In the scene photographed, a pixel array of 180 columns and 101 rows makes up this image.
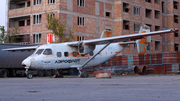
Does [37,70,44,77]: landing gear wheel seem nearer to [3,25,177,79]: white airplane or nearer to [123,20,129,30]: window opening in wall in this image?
[3,25,177,79]: white airplane

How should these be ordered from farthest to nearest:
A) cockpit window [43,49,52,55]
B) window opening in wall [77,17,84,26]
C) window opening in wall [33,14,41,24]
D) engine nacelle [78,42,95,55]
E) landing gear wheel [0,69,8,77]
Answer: window opening in wall [33,14,41,24], window opening in wall [77,17,84,26], landing gear wheel [0,69,8,77], engine nacelle [78,42,95,55], cockpit window [43,49,52,55]

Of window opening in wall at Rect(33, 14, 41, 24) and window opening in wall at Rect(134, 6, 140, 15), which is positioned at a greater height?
window opening in wall at Rect(134, 6, 140, 15)

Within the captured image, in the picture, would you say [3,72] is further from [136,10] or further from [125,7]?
[136,10]

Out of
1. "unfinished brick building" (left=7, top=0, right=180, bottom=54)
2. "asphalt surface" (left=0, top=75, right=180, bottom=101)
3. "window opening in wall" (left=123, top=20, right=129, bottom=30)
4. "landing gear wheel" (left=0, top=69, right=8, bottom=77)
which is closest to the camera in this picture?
"asphalt surface" (left=0, top=75, right=180, bottom=101)

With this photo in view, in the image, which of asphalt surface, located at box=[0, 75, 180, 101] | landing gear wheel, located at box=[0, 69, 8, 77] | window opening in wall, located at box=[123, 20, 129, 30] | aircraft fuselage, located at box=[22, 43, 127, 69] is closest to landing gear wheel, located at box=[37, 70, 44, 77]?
landing gear wheel, located at box=[0, 69, 8, 77]

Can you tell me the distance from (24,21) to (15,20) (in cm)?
180

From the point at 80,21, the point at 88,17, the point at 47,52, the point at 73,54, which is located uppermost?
the point at 88,17

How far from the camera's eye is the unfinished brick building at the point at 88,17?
4459 centimetres

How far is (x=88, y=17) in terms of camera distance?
4697cm

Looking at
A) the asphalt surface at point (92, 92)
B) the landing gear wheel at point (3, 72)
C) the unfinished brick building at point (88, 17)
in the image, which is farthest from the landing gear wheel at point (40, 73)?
the asphalt surface at point (92, 92)

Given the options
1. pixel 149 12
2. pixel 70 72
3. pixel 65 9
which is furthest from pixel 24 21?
pixel 149 12

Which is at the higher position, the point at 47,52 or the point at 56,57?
the point at 47,52

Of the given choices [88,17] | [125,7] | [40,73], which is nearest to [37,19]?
[88,17]

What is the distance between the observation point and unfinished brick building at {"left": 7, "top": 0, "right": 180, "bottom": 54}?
44594 mm
